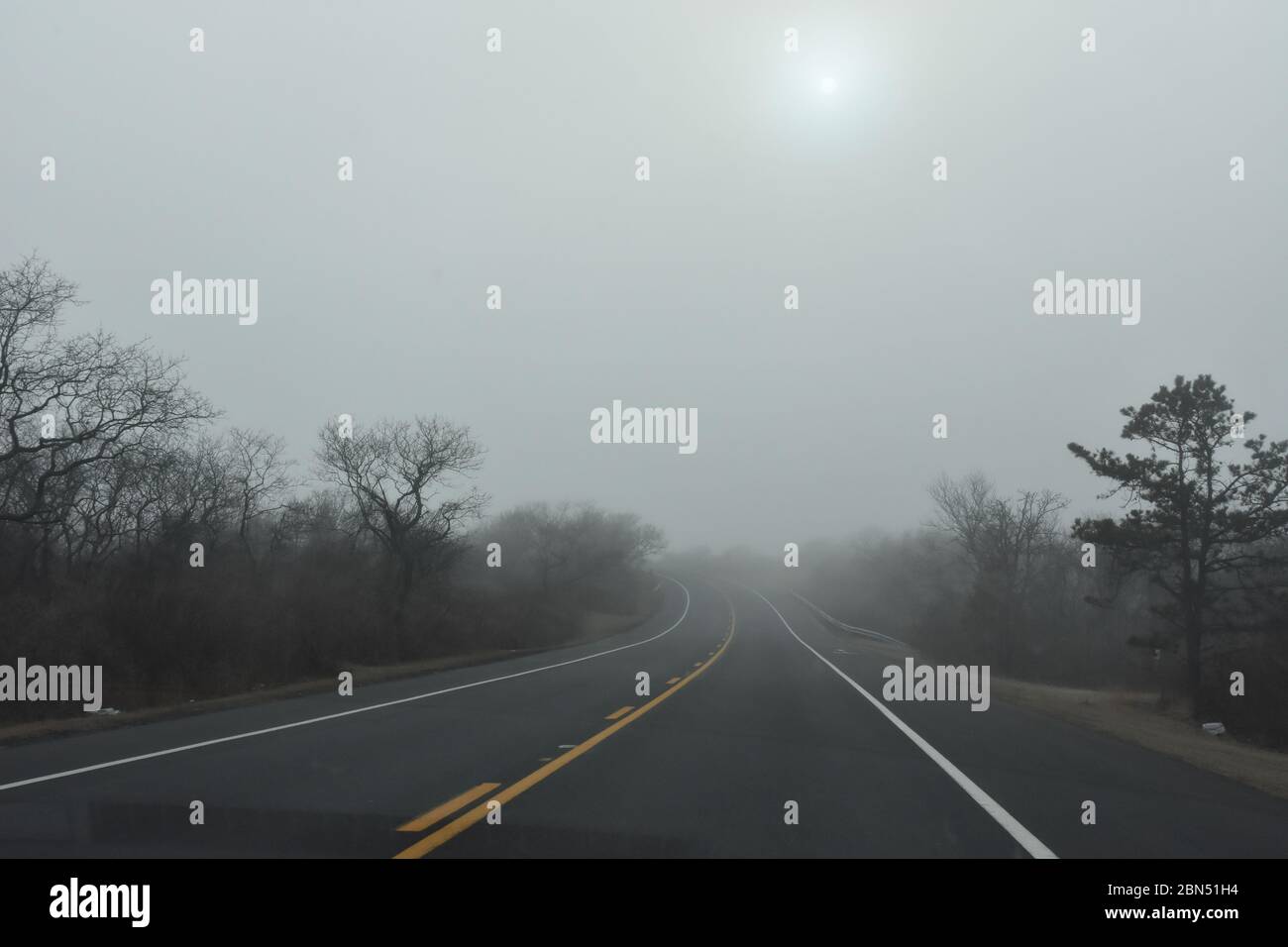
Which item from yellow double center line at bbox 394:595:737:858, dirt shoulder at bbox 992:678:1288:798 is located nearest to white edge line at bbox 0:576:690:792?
yellow double center line at bbox 394:595:737:858

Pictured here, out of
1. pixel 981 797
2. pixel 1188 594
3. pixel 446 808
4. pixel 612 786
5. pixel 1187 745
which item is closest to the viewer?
pixel 446 808

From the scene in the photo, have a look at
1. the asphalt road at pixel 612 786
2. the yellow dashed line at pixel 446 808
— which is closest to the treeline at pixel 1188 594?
the asphalt road at pixel 612 786

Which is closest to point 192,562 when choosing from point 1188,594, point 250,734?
point 250,734

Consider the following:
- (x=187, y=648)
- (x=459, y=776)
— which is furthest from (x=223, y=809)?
(x=187, y=648)

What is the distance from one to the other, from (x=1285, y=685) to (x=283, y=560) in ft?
104

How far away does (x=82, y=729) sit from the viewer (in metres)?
14.5

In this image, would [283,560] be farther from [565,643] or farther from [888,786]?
[888,786]

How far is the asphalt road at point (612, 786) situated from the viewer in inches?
294

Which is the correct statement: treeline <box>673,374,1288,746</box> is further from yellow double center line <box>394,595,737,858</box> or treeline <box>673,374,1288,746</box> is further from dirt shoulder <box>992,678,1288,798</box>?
yellow double center line <box>394,595,737,858</box>

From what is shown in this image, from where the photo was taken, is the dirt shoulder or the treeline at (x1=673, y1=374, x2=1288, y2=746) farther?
the treeline at (x1=673, y1=374, x2=1288, y2=746)

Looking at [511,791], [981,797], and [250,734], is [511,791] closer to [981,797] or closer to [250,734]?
[981,797]

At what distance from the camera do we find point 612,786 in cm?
982

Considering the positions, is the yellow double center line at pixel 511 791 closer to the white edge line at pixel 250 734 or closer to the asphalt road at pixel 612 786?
the asphalt road at pixel 612 786

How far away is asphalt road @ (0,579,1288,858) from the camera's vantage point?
294 inches
